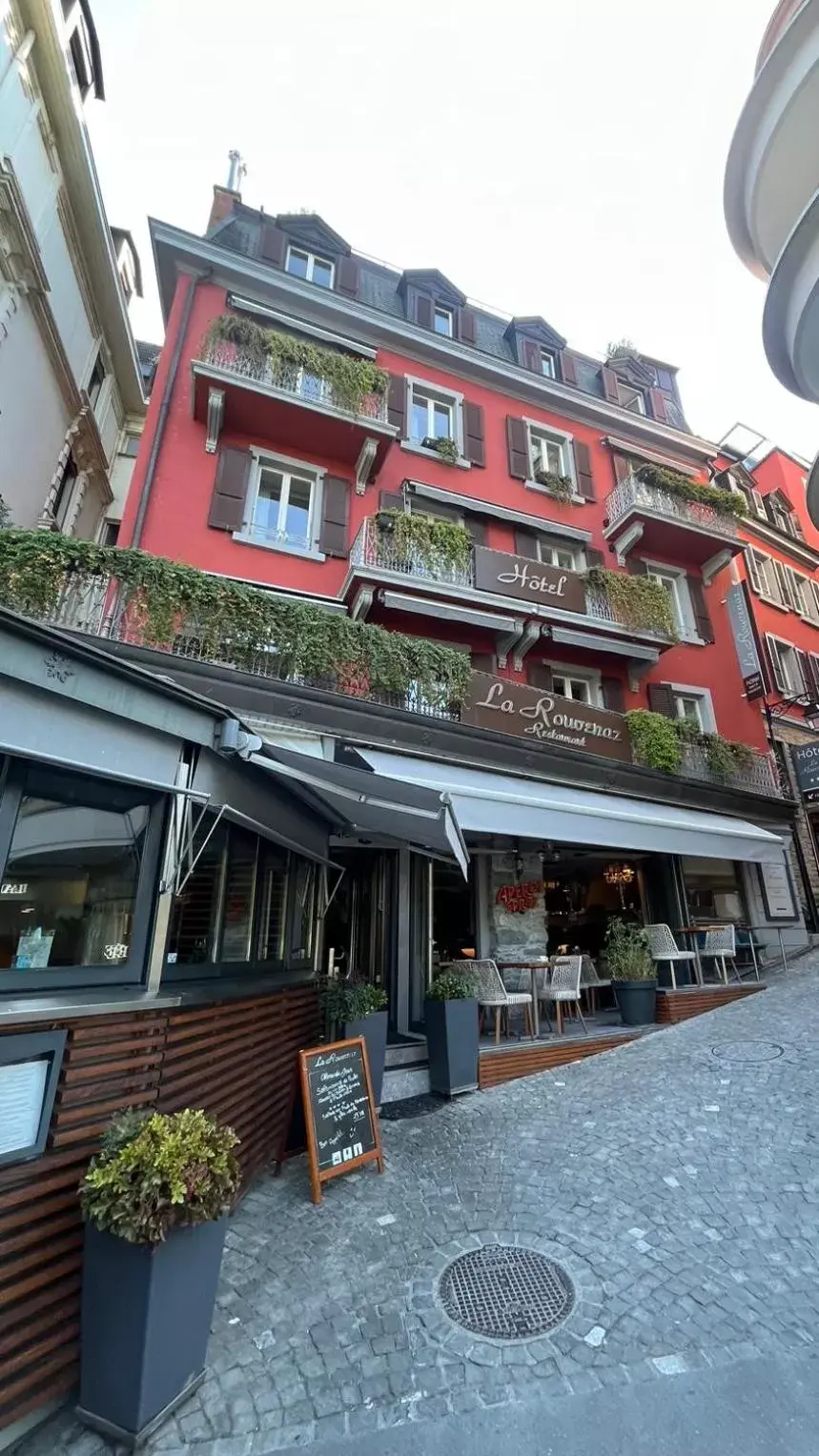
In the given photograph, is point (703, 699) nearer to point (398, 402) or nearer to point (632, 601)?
point (632, 601)

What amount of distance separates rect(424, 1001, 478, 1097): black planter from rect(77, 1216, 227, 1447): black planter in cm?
→ 447

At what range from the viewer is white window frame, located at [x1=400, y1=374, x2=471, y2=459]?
517 inches

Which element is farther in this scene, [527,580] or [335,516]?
[527,580]

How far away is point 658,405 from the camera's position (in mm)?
17922

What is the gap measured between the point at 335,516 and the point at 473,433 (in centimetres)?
475

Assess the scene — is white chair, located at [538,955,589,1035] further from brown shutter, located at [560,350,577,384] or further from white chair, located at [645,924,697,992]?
brown shutter, located at [560,350,577,384]

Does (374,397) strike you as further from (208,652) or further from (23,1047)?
(23,1047)

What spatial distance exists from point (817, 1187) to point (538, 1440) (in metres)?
2.90

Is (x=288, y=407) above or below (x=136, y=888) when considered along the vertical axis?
above

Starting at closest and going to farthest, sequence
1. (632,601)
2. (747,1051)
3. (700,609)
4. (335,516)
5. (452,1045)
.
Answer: (452,1045) → (747,1051) → (335,516) → (632,601) → (700,609)

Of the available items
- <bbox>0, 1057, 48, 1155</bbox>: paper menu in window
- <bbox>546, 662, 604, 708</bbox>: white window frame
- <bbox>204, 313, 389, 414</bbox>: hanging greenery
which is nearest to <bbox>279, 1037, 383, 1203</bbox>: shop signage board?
<bbox>0, 1057, 48, 1155</bbox>: paper menu in window

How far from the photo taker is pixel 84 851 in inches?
129

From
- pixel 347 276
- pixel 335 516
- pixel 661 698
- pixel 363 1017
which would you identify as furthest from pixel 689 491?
pixel 363 1017

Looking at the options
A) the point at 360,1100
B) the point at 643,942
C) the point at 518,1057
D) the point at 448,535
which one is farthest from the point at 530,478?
the point at 360,1100
